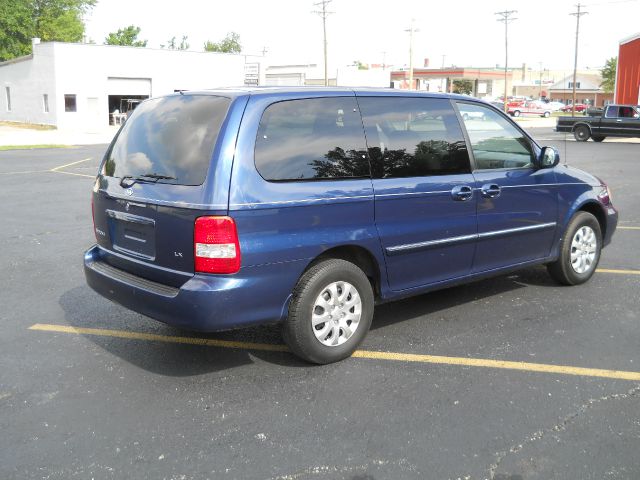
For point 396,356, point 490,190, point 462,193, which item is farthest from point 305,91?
point 396,356

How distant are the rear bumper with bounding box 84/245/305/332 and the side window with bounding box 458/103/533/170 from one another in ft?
6.78

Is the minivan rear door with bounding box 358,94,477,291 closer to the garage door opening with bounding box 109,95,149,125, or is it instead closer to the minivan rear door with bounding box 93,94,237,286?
the minivan rear door with bounding box 93,94,237,286

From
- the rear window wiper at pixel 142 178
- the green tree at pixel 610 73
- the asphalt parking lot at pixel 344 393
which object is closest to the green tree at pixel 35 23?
the asphalt parking lot at pixel 344 393

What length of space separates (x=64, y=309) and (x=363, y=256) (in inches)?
112

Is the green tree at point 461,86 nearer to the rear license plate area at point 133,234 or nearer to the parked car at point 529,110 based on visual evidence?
the parked car at point 529,110

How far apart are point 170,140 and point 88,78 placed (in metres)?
40.3

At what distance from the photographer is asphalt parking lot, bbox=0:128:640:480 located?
11.1 feet

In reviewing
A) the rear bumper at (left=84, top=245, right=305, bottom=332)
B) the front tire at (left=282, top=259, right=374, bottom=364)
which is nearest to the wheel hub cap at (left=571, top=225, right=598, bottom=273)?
the front tire at (left=282, top=259, right=374, bottom=364)

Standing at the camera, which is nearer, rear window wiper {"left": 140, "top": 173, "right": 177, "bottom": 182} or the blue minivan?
the blue minivan

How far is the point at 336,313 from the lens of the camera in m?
4.58

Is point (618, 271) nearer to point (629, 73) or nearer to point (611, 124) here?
point (611, 124)

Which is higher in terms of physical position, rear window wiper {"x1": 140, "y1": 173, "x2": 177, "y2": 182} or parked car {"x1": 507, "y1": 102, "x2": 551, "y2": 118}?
parked car {"x1": 507, "y1": 102, "x2": 551, "y2": 118}

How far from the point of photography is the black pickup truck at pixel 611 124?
2975cm

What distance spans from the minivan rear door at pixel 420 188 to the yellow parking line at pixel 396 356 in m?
0.54
